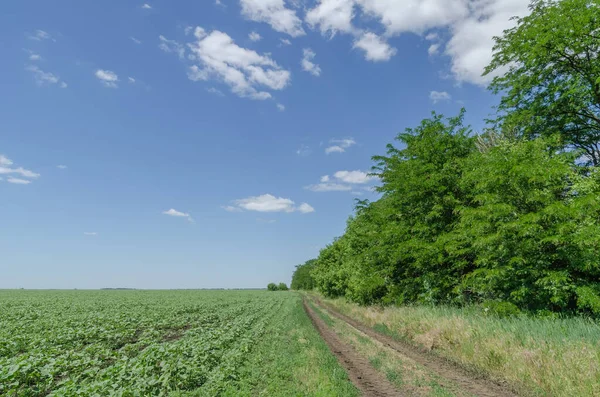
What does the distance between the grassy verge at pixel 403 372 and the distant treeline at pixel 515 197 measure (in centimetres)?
509

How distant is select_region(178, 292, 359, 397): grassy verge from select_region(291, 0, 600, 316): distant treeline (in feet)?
25.0

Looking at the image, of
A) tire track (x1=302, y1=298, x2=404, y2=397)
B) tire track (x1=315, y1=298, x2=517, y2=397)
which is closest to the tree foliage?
tire track (x1=315, y1=298, x2=517, y2=397)

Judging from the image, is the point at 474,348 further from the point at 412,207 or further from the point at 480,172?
the point at 412,207

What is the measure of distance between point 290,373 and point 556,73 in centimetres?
2201

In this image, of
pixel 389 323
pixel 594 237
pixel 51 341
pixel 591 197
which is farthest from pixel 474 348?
pixel 51 341

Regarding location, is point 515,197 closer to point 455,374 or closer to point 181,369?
point 455,374

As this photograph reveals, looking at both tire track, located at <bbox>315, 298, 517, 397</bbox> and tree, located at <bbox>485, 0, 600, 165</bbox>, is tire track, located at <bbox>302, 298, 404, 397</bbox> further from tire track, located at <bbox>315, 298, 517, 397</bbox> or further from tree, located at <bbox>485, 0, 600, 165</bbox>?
tree, located at <bbox>485, 0, 600, 165</bbox>

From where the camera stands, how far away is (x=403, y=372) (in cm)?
998

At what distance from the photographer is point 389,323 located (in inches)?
760

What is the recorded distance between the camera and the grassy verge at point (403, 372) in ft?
27.3

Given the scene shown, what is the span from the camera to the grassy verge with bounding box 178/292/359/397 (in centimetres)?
828

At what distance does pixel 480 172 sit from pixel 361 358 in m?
9.67

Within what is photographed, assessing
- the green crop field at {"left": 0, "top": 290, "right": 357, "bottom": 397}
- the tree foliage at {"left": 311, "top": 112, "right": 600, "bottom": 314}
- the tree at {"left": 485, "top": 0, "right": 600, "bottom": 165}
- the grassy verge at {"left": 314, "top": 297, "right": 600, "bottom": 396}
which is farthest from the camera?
the tree at {"left": 485, "top": 0, "right": 600, "bottom": 165}

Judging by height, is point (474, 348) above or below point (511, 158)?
below
